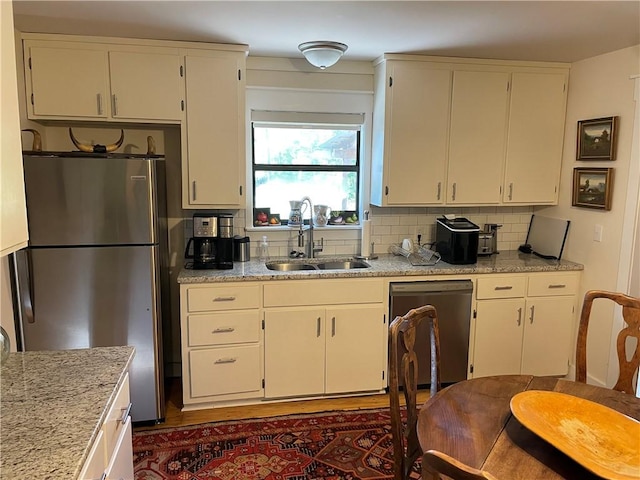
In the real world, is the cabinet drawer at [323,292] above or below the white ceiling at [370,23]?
below

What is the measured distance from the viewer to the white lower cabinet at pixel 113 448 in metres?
1.31

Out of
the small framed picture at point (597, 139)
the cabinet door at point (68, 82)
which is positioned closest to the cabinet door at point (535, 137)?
the small framed picture at point (597, 139)

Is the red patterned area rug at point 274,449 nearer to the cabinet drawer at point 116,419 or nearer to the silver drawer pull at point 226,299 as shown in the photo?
the silver drawer pull at point 226,299

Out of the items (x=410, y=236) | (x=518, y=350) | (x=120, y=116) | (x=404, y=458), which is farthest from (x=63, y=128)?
(x=518, y=350)

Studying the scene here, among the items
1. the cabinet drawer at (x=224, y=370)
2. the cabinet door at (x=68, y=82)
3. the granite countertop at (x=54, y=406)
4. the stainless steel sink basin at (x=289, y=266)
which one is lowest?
the cabinet drawer at (x=224, y=370)

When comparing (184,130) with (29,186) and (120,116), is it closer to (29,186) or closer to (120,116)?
(120,116)

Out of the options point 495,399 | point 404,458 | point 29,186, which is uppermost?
point 29,186

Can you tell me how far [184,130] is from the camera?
10.1ft

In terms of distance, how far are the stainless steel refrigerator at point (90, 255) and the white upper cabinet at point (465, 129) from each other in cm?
167

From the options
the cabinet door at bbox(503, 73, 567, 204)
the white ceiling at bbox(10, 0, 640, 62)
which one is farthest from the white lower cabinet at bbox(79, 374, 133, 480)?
the cabinet door at bbox(503, 73, 567, 204)

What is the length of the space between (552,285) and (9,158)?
3348mm

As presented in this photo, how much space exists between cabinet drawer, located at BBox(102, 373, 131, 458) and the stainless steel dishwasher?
6.27ft

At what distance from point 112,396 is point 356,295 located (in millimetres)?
1916

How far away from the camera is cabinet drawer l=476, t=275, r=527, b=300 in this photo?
10.8 feet
